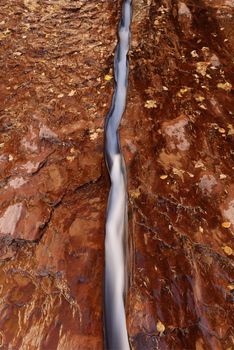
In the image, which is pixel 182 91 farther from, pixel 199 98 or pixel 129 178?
pixel 129 178

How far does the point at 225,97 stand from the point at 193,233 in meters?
2.23

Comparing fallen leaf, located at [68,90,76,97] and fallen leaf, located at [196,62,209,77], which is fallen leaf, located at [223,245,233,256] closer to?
fallen leaf, located at [196,62,209,77]

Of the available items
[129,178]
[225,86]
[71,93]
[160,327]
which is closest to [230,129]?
[225,86]

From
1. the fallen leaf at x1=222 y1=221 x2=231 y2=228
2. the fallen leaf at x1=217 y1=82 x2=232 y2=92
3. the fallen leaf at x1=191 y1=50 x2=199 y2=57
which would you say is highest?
the fallen leaf at x1=191 y1=50 x2=199 y2=57

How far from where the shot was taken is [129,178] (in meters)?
3.80

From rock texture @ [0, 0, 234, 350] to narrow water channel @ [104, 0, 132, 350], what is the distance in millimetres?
80

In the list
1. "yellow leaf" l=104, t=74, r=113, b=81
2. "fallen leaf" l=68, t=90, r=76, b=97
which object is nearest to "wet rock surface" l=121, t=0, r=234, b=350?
"yellow leaf" l=104, t=74, r=113, b=81

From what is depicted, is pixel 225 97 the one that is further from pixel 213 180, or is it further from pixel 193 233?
pixel 193 233

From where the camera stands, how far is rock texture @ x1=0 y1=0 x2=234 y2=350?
9.63ft

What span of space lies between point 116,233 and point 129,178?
26.5 inches

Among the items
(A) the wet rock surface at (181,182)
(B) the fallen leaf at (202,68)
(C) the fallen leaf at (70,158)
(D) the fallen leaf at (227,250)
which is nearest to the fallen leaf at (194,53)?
(A) the wet rock surface at (181,182)

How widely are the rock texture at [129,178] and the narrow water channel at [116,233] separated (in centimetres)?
8

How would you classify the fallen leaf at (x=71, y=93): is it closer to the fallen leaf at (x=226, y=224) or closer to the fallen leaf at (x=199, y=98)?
the fallen leaf at (x=199, y=98)

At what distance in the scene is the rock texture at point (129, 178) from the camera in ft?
9.63
